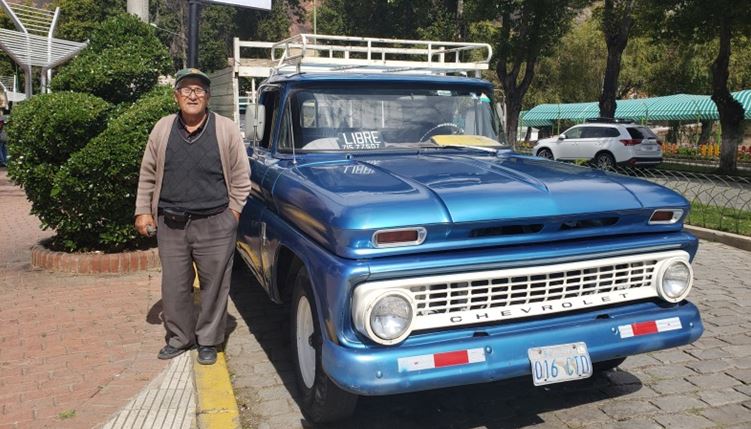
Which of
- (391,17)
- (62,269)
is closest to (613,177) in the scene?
(62,269)

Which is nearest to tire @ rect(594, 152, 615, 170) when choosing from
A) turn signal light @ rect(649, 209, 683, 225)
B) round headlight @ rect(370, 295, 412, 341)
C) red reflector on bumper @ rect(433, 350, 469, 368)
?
turn signal light @ rect(649, 209, 683, 225)

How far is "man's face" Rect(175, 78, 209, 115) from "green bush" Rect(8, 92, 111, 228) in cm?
269

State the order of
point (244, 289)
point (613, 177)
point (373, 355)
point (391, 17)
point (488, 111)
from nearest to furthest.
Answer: point (373, 355), point (613, 177), point (488, 111), point (244, 289), point (391, 17)

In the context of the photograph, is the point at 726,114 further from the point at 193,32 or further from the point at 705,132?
the point at 193,32

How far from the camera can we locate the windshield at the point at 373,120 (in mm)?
4410

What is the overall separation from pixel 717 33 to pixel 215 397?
69.1ft

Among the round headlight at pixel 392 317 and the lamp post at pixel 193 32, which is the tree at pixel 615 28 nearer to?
the lamp post at pixel 193 32

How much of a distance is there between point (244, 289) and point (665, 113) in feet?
103

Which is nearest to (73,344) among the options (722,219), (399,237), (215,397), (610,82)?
(215,397)

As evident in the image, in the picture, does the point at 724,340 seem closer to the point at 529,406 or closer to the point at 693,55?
the point at 529,406

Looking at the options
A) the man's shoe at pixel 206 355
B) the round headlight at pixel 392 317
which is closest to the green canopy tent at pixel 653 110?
the man's shoe at pixel 206 355

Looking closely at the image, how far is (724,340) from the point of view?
16.0ft

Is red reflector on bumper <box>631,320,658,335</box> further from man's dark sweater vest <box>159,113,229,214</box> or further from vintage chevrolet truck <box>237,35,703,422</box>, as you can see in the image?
man's dark sweater vest <box>159,113,229,214</box>

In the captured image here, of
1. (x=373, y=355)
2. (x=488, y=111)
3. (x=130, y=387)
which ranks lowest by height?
(x=130, y=387)
